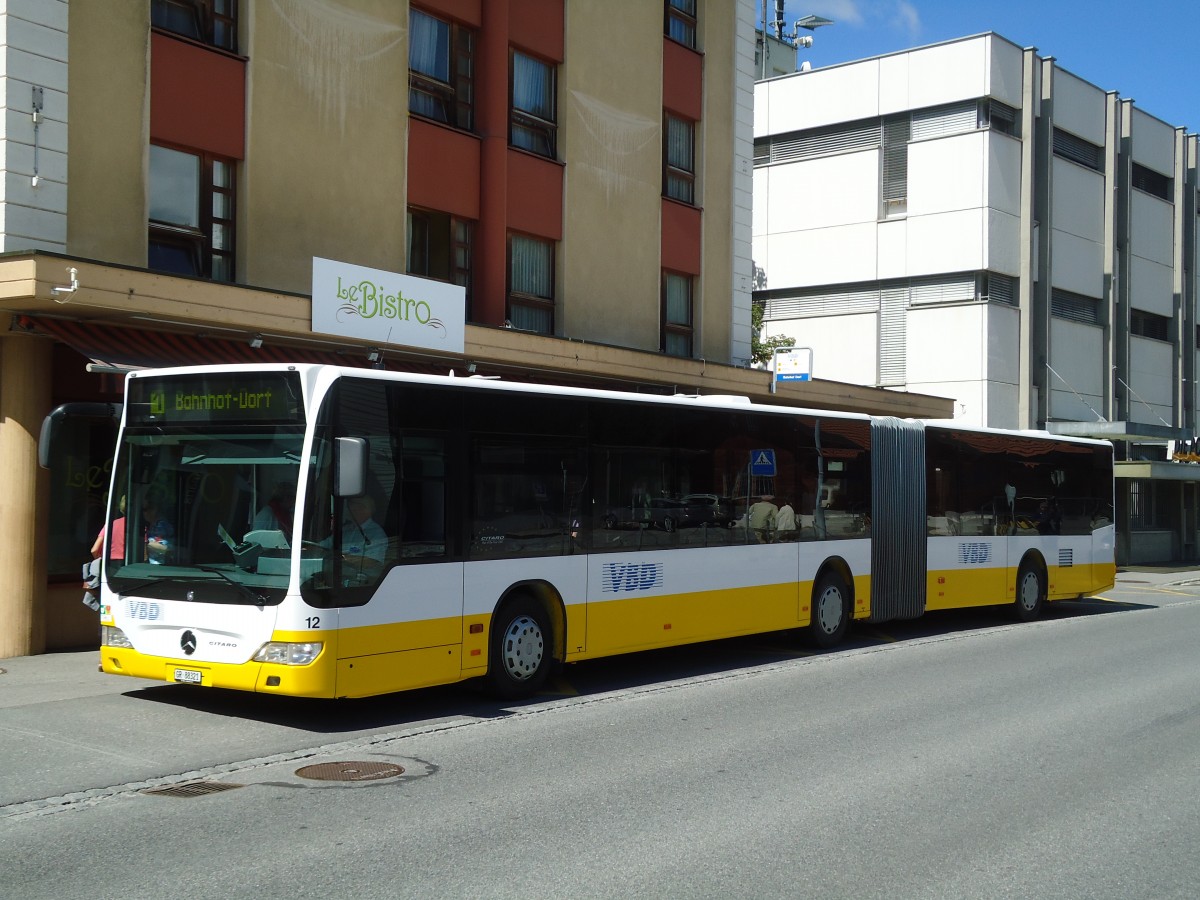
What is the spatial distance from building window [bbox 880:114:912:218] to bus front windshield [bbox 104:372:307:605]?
1199 inches

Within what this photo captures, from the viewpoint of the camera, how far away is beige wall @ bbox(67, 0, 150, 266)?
46.5 ft

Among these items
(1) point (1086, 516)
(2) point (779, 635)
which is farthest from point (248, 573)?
(1) point (1086, 516)

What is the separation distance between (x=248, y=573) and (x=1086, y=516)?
16494mm

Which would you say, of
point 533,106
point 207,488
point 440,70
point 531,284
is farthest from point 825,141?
point 207,488

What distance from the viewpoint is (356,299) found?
53.5ft

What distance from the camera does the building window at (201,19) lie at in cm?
1524

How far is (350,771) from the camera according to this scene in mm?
8461

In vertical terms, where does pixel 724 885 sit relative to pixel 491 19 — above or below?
below

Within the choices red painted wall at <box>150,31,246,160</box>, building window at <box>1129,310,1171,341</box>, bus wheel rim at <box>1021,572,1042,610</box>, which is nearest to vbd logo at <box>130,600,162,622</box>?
red painted wall at <box>150,31,246,160</box>

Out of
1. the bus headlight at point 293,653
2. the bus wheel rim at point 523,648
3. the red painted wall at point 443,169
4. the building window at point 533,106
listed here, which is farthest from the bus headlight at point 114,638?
the building window at point 533,106

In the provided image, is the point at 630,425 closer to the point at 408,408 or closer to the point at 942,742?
the point at 408,408

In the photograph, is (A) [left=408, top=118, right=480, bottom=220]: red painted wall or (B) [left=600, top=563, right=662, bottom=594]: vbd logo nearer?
(B) [left=600, top=563, right=662, bottom=594]: vbd logo

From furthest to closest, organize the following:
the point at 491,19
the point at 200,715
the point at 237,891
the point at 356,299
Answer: the point at 491,19
the point at 356,299
the point at 200,715
the point at 237,891

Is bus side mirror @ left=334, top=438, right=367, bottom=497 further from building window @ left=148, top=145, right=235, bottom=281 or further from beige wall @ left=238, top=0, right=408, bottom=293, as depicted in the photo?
beige wall @ left=238, top=0, right=408, bottom=293
